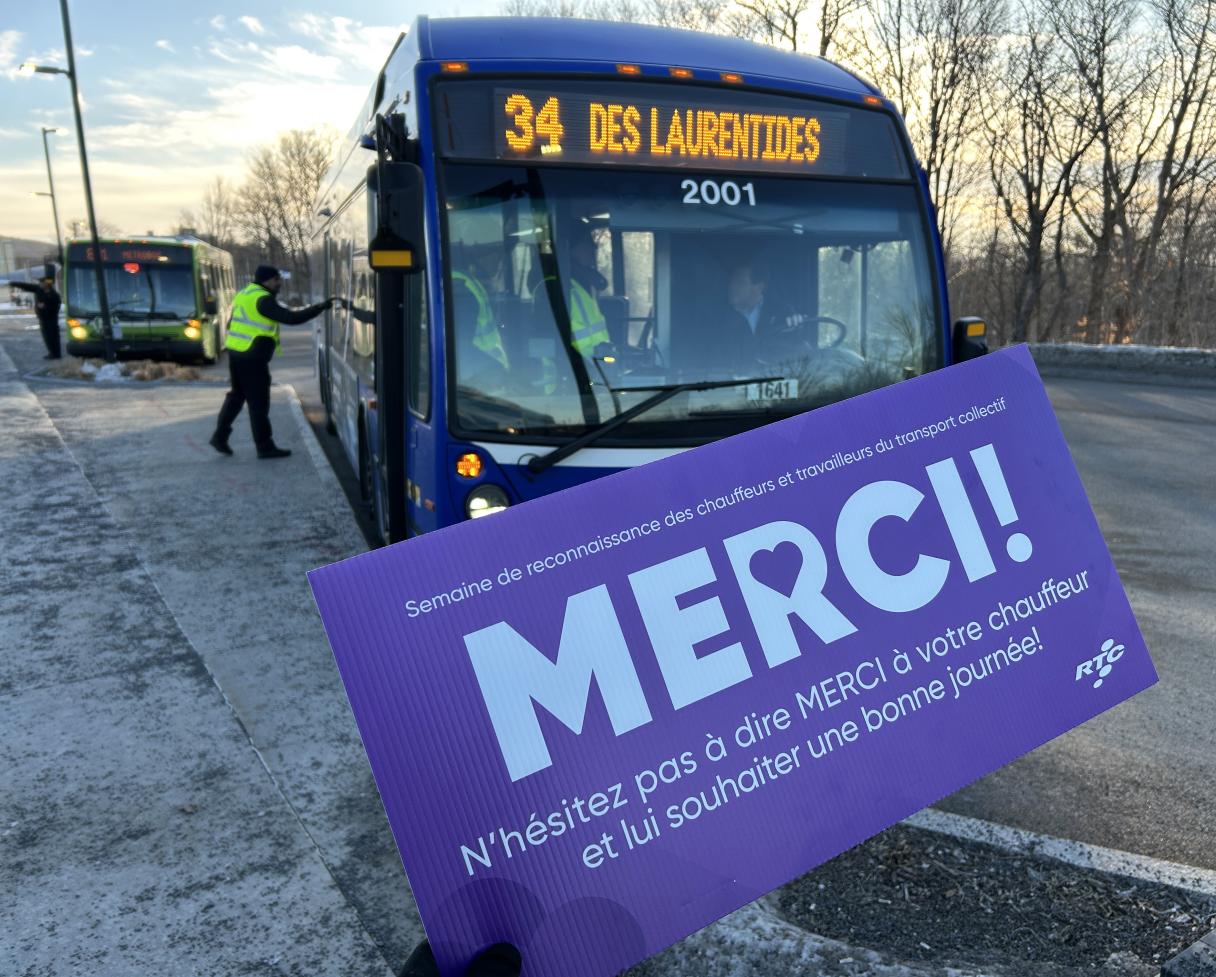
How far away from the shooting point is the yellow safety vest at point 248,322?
9.76 metres

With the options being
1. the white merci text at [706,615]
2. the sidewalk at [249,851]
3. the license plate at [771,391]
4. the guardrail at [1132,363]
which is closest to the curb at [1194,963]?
the sidewalk at [249,851]

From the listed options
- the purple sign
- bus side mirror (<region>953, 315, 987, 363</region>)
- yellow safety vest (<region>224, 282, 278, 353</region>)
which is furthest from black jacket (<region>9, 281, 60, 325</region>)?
the purple sign

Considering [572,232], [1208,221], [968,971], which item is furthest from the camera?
[1208,221]

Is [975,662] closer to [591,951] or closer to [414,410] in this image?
[591,951]

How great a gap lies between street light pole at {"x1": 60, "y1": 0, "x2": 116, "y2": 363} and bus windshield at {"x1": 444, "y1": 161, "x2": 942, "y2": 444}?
1826cm

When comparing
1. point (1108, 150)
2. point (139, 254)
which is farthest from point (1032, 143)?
point (139, 254)

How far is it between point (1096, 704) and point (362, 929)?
228 cm

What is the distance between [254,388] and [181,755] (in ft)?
21.4

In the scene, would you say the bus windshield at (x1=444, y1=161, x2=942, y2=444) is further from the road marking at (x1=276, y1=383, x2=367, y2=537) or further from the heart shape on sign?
the road marking at (x1=276, y1=383, x2=367, y2=537)

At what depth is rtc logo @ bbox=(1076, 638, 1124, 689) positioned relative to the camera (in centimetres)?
227

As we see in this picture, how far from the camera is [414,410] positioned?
4.80 metres

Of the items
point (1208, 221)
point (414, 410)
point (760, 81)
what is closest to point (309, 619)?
point (414, 410)

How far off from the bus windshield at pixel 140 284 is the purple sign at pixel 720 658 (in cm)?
2227

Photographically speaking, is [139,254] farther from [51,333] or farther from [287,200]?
[287,200]
